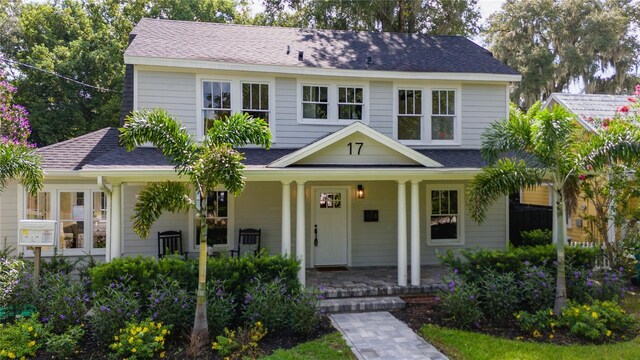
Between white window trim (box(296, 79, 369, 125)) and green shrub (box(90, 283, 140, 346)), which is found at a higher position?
white window trim (box(296, 79, 369, 125))

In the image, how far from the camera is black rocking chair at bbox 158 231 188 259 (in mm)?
9672

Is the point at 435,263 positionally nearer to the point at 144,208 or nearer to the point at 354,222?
the point at 354,222

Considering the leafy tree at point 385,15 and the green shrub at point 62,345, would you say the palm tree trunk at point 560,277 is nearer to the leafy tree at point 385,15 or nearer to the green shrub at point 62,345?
the green shrub at point 62,345

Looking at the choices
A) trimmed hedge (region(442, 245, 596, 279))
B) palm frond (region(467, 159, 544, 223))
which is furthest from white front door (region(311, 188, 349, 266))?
palm frond (region(467, 159, 544, 223))

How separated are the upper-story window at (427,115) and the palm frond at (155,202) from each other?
6.23 meters

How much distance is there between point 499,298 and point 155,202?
603 cm

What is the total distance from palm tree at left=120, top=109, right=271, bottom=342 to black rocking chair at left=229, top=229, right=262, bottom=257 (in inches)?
131

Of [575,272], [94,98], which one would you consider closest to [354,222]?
[575,272]

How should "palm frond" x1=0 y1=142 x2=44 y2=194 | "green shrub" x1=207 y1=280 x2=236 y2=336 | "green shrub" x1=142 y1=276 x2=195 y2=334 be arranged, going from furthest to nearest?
"palm frond" x1=0 y1=142 x2=44 y2=194, "green shrub" x1=207 y1=280 x2=236 y2=336, "green shrub" x1=142 y1=276 x2=195 y2=334

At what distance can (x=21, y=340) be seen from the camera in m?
5.82

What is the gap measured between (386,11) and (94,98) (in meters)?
15.7

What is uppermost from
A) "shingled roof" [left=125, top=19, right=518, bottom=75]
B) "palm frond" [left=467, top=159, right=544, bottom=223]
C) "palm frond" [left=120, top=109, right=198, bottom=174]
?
"shingled roof" [left=125, top=19, right=518, bottom=75]

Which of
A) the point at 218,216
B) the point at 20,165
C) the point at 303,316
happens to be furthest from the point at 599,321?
the point at 20,165

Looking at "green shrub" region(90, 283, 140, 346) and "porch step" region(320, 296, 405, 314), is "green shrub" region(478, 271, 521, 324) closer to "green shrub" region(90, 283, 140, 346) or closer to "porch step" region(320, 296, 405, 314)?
"porch step" region(320, 296, 405, 314)
